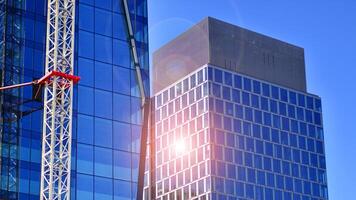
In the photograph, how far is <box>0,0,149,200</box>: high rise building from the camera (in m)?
90.8

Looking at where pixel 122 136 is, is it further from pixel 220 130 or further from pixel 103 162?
pixel 220 130

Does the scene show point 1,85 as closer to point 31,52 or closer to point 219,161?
point 31,52

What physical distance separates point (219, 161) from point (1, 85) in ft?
321

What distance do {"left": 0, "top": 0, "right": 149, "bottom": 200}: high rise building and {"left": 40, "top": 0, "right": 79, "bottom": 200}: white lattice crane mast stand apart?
3.06 metres

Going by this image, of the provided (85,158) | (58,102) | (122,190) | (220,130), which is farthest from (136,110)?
(220,130)

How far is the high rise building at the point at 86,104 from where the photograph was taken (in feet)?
298

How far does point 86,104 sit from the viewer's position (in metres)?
95.1

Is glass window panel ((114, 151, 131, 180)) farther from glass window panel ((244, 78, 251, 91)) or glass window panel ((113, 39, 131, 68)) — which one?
glass window panel ((244, 78, 251, 91))

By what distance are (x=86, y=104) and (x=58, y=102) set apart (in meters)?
8.15

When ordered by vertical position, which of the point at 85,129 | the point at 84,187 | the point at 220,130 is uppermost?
the point at 220,130

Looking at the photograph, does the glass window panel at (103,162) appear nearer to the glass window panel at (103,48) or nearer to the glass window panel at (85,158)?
the glass window panel at (85,158)

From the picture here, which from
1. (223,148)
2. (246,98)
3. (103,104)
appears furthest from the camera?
(246,98)

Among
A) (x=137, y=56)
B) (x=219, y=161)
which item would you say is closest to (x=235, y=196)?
(x=219, y=161)

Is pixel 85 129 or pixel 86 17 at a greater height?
pixel 86 17
